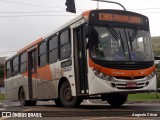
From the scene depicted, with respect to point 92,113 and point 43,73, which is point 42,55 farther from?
point 92,113

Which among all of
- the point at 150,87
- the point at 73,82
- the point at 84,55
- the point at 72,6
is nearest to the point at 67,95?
the point at 73,82

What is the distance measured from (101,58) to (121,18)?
5.79ft

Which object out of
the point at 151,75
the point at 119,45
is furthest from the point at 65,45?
the point at 151,75

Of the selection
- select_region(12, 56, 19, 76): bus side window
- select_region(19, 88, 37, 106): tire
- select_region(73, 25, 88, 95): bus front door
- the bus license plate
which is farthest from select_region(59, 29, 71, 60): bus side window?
select_region(12, 56, 19, 76): bus side window

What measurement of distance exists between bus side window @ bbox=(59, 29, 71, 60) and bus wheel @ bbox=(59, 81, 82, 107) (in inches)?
39.7

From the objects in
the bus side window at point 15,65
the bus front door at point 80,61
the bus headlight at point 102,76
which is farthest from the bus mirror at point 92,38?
the bus side window at point 15,65

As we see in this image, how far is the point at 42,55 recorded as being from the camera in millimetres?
16516

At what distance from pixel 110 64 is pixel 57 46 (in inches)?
128

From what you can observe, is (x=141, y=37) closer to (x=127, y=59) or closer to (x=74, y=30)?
(x=127, y=59)

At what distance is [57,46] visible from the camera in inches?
582

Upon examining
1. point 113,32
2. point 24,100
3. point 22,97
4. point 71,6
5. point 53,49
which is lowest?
point 24,100

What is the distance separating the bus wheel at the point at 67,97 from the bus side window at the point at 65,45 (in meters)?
1.01

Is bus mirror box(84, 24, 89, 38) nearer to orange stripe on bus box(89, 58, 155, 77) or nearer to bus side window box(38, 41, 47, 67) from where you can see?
orange stripe on bus box(89, 58, 155, 77)

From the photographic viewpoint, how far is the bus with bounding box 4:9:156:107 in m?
12.2
